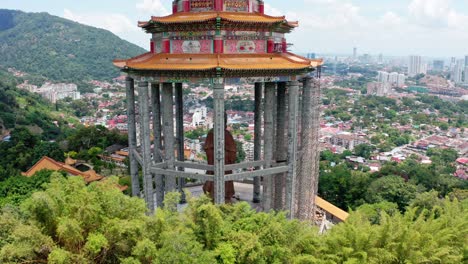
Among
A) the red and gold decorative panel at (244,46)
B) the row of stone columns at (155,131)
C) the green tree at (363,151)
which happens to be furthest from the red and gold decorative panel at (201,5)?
the green tree at (363,151)

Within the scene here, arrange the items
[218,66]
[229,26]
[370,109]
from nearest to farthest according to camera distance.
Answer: [218,66], [229,26], [370,109]

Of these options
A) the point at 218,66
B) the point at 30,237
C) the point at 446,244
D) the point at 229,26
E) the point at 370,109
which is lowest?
the point at 370,109

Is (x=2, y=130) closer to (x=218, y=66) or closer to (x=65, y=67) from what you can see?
(x=218, y=66)

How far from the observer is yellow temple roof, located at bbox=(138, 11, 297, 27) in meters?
16.0

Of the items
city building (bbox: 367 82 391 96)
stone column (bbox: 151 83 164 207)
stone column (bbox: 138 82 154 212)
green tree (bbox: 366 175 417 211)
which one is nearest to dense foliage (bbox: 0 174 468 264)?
stone column (bbox: 138 82 154 212)

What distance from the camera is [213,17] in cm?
1577

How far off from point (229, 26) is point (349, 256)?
10.0 meters

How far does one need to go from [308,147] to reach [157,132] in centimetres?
775

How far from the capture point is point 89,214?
11.9m

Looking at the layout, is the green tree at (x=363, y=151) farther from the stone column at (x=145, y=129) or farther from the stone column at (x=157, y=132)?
the stone column at (x=145, y=129)

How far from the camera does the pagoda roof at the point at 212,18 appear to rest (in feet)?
52.3

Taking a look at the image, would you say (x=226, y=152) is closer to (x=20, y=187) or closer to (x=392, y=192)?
(x=20, y=187)

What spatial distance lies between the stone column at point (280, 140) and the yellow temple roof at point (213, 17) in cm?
401

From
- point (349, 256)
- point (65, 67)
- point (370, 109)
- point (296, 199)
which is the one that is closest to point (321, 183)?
point (296, 199)
